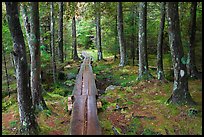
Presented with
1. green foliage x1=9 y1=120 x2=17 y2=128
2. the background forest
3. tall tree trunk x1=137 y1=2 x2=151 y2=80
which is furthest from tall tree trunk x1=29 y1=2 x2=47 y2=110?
tall tree trunk x1=137 y1=2 x2=151 y2=80

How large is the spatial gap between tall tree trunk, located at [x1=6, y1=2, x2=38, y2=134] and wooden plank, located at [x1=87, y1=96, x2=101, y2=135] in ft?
5.36

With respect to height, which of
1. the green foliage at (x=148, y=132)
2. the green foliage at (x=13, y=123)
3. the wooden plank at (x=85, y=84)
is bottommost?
the green foliage at (x=148, y=132)

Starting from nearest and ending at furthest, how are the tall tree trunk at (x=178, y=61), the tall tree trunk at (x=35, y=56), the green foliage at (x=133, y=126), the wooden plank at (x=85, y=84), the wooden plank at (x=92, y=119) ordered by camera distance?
the wooden plank at (x=92, y=119) → the green foliage at (x=133, y=126) → the tall tree trunk at (x=35, y=56) → the tall tree trunk at (x=178, y=61) → the wooden plank at (x=85, y=84)

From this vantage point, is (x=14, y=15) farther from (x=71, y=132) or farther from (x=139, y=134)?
(x=139, y=134)

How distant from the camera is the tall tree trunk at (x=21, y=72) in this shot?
6898 mm

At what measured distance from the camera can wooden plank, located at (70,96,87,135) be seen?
747cm

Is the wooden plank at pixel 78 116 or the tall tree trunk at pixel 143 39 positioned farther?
→ the tall tree trunk at pixel 143 39

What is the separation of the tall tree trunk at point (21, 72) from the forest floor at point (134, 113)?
1.89 feet

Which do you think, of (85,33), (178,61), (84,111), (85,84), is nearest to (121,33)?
(85,84)

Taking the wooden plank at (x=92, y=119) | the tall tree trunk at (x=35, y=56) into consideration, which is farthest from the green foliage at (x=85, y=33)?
the wooden plank at (x=92, y=119)

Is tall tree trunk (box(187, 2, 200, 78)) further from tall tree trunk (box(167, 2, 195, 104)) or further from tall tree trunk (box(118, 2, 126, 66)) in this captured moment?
tall tree trunk (box(118, 2, 126, 66))

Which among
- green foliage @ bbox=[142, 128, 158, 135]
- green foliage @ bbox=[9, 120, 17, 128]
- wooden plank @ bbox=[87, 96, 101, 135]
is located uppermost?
wooden plank @ bbox=[87, 96, 101, 135]

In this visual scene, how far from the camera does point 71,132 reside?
24.3 feet

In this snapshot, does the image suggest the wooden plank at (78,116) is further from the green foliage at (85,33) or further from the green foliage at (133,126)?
the green foliage at (85,33)
